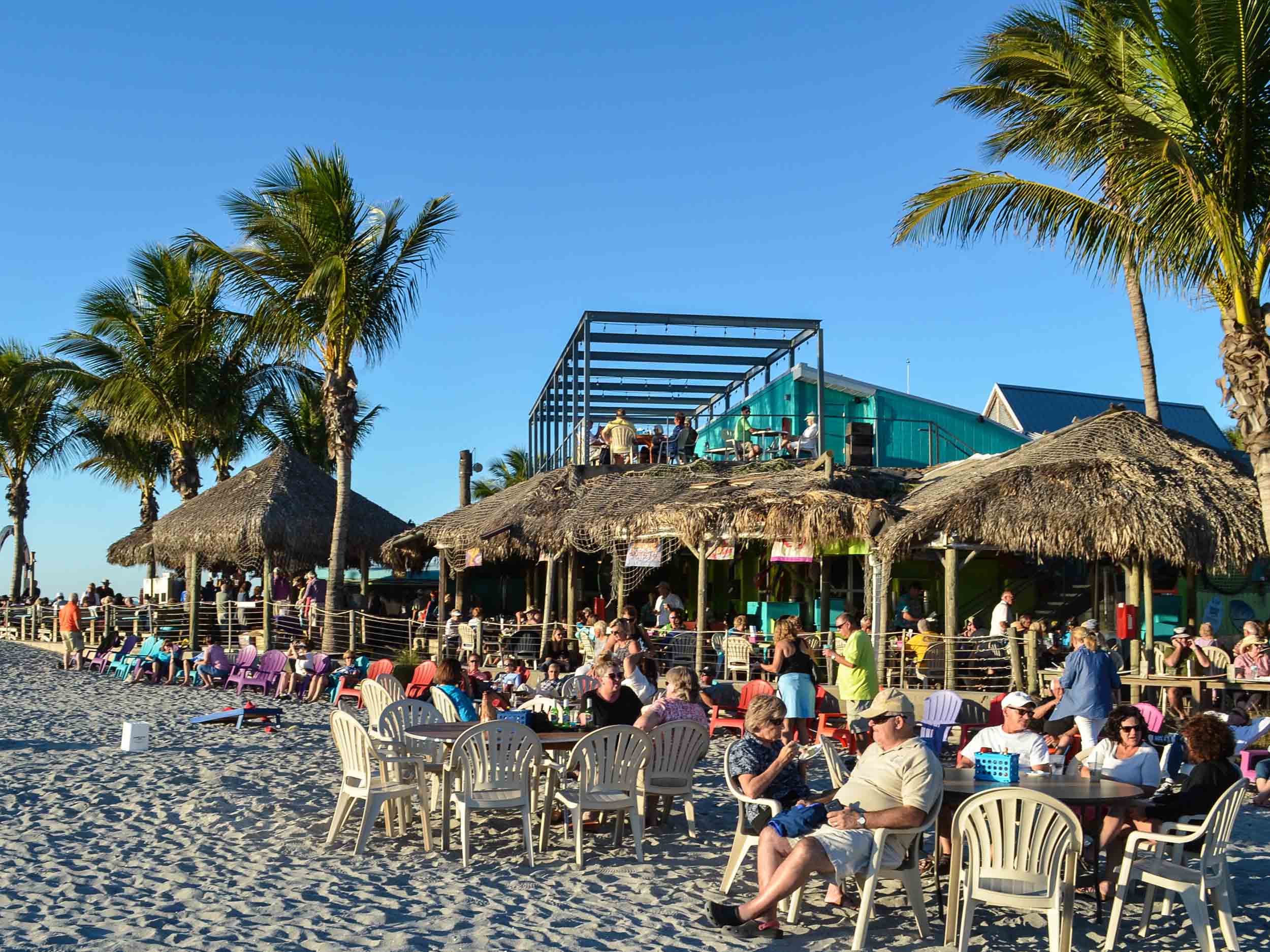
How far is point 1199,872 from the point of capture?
18.5 ft

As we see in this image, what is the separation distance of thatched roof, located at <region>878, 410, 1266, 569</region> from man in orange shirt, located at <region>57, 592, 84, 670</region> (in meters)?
16.0

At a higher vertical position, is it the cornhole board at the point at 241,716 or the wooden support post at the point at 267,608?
the wooden support post at the point at 267,608

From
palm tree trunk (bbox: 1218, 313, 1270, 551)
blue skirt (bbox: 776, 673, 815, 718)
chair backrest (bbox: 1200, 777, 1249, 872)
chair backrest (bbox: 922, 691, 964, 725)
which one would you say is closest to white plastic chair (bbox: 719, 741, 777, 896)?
chair backrest (bbox: 1200, 777, 1249, 872)

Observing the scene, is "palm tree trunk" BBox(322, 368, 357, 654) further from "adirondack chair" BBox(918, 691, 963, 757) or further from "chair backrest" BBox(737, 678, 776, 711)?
"adirondack chair" BBox(918, 691, 963, 757)

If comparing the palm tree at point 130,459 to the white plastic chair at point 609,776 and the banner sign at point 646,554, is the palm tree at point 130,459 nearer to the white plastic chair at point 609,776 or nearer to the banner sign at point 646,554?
the banner sign at point 646,554

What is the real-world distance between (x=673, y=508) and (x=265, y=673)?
6.50m

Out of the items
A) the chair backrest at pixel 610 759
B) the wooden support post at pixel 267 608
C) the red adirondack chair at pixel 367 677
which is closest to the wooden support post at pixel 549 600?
the red adirondack chair at pixel 367 677

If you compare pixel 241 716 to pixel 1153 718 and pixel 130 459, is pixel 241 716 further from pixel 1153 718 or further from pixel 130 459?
pixel 130 459

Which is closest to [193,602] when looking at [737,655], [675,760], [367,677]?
[367,677]

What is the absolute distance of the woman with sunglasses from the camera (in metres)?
6.17

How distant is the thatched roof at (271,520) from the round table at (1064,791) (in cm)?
1896

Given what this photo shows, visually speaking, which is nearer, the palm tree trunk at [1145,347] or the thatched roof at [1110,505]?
the thatched roof at [1110,505]

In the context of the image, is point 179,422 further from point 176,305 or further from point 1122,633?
point 1122,633

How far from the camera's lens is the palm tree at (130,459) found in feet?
107
